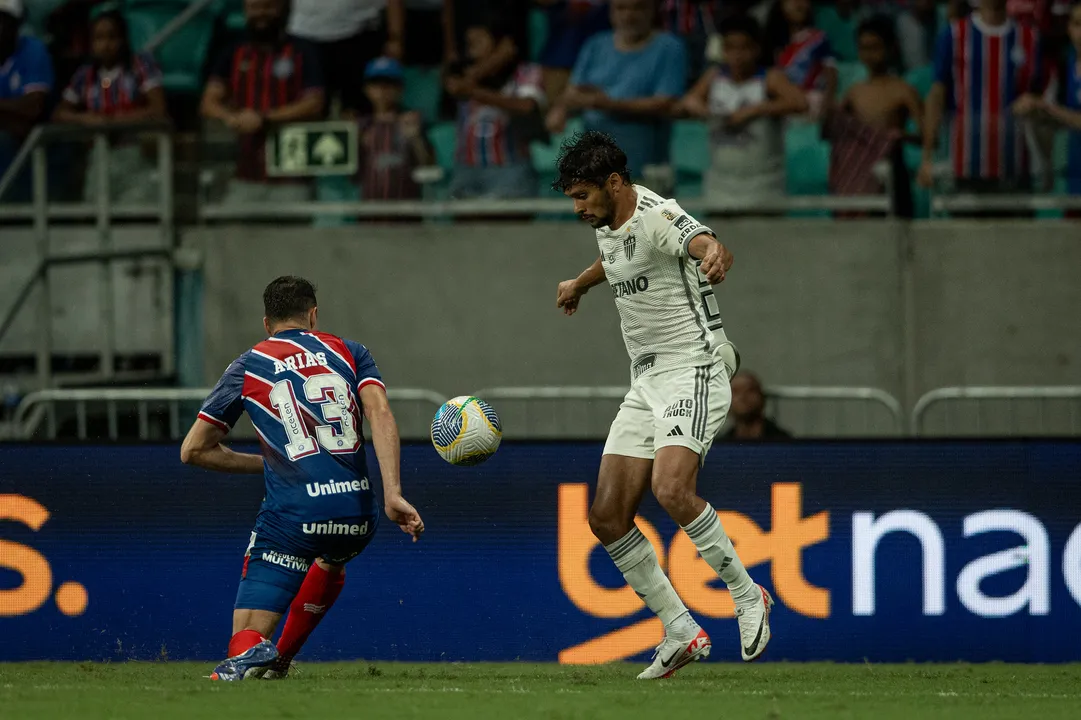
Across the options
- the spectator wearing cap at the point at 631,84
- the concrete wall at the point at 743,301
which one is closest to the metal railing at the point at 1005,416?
the concrete wall at the point at 743,301

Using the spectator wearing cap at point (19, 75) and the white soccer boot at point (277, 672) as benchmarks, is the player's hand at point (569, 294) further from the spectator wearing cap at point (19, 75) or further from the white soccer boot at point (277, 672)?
the spectator wearing cap at point (19, 75)

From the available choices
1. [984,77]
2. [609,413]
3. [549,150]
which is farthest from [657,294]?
[984,77]

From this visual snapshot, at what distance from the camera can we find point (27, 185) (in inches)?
485

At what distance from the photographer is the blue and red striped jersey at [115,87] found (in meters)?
13.2

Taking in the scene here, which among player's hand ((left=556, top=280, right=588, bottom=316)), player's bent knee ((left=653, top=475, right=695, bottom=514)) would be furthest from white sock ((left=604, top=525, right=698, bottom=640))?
player's hand ((left=556, top=280, right=588, bottom=316))

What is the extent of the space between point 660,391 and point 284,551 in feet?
6.35

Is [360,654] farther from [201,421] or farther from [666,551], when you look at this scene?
[201,421]

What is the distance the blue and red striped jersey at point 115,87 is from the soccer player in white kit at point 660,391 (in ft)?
21.9

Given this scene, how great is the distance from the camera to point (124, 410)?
11.3 meters

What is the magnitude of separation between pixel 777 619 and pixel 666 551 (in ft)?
2.47

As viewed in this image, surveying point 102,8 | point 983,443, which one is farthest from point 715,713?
point 102,8

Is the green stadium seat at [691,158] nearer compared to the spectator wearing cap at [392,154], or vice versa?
the green stadium seat at [691,158]

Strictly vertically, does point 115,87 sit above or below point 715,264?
above

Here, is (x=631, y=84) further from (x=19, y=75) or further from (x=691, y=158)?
(x=19, y=75)
